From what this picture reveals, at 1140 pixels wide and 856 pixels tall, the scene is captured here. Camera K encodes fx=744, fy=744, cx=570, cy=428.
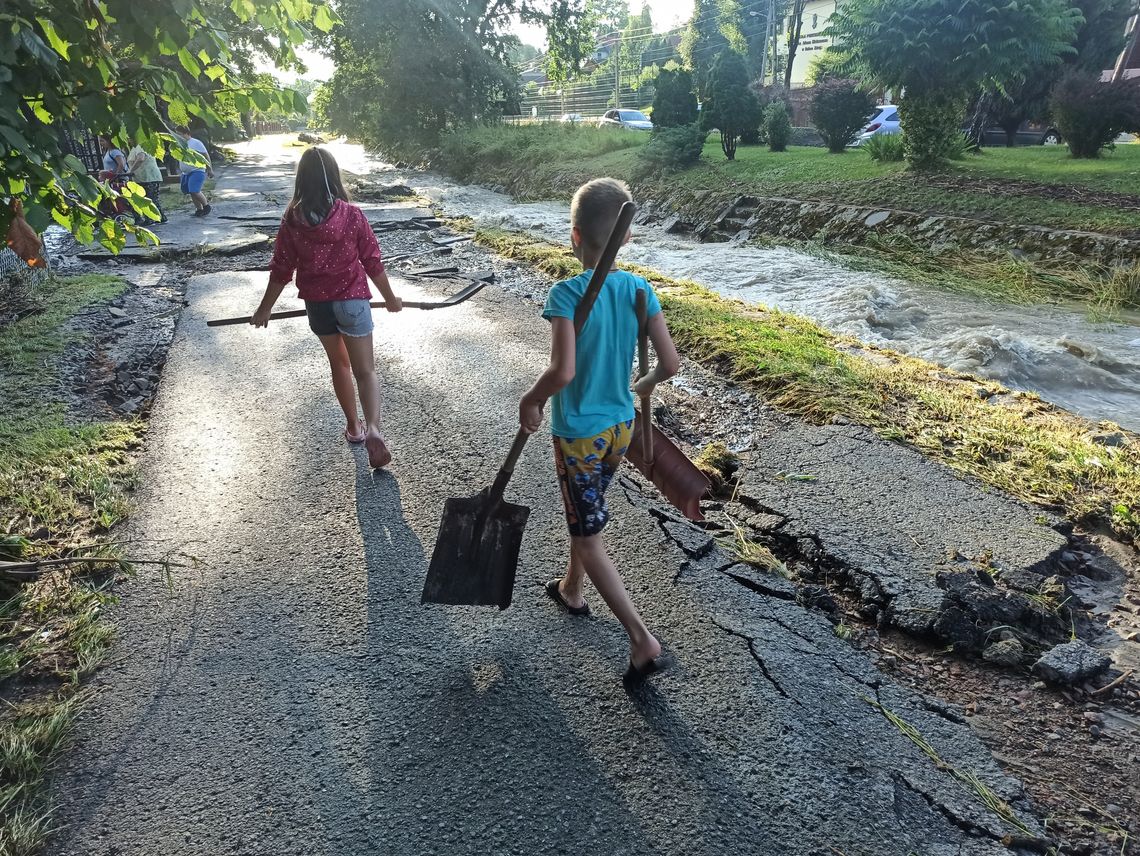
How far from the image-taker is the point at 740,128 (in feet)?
64.4

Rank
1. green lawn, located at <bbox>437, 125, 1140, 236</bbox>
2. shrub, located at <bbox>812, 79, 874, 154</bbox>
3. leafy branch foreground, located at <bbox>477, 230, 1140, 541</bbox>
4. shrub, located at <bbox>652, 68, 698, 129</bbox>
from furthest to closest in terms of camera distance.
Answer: shrub, located at <bbox>652, 68, 698, 129</bbox> < shrub, located at <bbox>812, 79, 874, 154</bbox> < green lawn, located at <bbox>437, 125, 1140, 236</bbox> < leafy branch foreground, located at <bbox>477, 230, 1140, 541</bbox>

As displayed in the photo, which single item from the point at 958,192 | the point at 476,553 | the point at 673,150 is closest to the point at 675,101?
the point at 673,150

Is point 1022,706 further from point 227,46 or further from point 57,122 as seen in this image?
point 57,122

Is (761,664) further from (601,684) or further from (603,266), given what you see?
(603,266)

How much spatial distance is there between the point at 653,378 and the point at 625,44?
234 feet

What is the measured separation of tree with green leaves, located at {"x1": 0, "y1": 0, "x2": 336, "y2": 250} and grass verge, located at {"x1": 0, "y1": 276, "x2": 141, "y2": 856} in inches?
57.2

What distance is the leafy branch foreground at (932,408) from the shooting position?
3.87m

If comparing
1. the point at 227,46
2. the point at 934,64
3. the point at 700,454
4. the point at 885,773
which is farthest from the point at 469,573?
the point at 934,64

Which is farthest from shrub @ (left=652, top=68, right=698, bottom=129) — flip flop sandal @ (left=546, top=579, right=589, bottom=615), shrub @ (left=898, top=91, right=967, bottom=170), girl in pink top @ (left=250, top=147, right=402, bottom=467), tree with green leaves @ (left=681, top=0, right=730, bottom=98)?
tree with green leaves @ (left=681, top=0, right=730, bottom=98)

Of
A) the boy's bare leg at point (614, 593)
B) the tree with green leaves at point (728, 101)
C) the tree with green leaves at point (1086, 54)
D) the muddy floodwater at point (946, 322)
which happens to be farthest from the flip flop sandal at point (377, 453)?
the tree with green leaves at point (1086, 54)

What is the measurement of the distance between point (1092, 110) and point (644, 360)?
15.4m

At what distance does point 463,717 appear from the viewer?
2533mm

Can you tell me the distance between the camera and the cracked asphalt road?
7.02 ft

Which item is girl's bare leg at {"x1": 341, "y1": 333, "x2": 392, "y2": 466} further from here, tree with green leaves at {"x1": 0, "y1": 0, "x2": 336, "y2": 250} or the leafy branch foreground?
the leafy branch foreground
